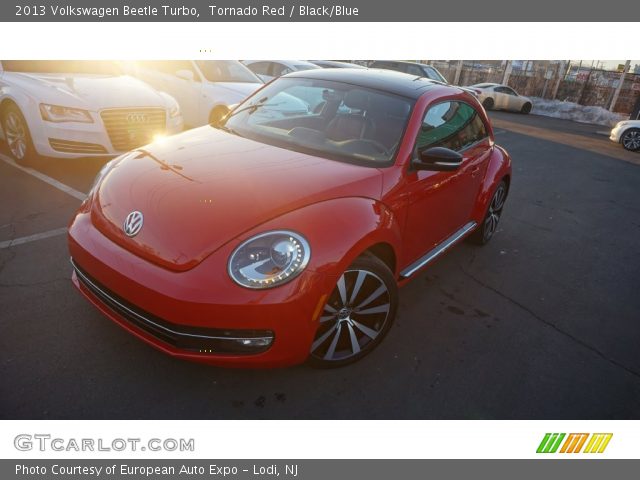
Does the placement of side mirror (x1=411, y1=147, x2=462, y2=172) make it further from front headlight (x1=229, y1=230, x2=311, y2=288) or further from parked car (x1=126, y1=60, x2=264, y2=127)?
parked car (x1=126, y1=60, x2=264, y2=127)

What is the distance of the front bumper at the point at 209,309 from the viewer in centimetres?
205

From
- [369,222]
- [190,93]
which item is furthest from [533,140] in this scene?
[369,222]

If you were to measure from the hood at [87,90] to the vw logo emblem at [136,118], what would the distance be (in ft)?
0.39

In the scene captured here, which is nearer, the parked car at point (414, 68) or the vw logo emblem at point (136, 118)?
the vw logo emblem at point (136, 118)

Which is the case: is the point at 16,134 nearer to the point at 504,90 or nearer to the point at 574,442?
the point at 574,442

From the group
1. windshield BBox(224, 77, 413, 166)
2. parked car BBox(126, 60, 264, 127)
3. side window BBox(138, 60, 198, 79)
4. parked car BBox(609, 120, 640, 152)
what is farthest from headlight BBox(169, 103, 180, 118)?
parked car BBox(609, 120, 640, 152)

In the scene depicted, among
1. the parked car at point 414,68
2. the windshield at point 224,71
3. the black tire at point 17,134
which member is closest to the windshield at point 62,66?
the black tire at point 17,134

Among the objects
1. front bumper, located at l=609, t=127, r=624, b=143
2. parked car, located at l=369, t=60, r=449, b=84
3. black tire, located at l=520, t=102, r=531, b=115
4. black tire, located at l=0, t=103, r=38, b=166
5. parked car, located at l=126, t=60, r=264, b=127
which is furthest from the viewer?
black tire, located at l=520, t=102, r=531, b=115

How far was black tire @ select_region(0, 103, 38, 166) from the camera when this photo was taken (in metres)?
5.21

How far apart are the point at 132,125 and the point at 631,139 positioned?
1342 cm

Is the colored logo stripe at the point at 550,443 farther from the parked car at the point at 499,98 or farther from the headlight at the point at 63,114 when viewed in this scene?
A: the parked car at the point at 499,98

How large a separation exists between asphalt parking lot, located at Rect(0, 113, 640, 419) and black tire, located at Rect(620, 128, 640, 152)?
9767 millimetres

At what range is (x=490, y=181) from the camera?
165 inches
